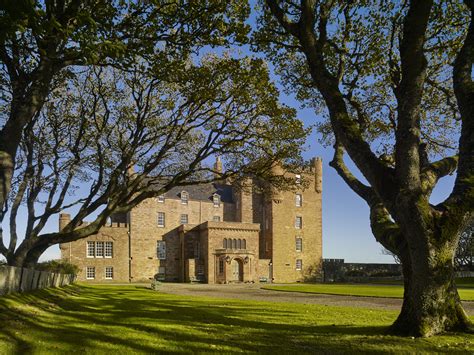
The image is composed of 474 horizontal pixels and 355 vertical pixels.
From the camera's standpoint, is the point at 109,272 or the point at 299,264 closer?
the point at 109,272

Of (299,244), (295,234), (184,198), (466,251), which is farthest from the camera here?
(299,244)

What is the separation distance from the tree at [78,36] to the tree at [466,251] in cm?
4750

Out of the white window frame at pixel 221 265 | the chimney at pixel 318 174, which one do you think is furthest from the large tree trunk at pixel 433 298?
the chimney at pixel 318 174

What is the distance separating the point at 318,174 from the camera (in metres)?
68.0

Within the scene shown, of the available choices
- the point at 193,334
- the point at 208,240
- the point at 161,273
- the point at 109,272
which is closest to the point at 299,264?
the point at 208,240

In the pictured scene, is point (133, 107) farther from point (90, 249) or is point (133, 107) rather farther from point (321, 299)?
point (90, 249)

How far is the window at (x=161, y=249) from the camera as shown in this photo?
6024cm

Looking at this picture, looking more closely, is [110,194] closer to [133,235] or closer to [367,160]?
[367,160]

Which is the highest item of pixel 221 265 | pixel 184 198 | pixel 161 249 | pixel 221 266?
pixel 184 198

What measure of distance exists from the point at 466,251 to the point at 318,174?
21.9m

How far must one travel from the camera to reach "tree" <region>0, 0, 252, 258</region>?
8500mm

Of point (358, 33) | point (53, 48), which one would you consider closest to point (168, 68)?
point (53, 48)

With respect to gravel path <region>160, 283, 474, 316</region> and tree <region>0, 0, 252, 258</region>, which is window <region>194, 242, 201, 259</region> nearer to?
gravel path <region>160, 283, 474, 316</region>

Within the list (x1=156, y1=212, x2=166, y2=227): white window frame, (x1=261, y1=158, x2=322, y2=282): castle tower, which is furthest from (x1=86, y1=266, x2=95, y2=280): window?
(x1=261, y1=158, x2=322, y2=282): castle tower
